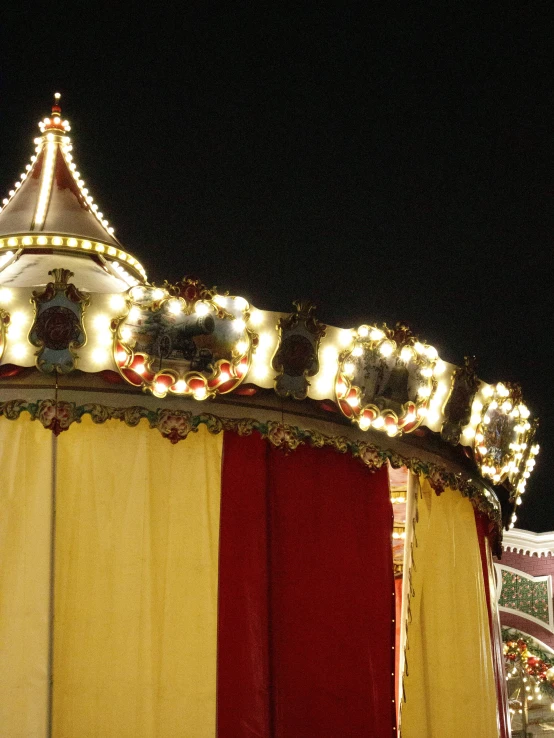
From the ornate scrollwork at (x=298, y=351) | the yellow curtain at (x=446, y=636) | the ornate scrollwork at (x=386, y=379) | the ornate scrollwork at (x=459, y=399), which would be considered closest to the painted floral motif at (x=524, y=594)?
the yellow curtain at (x=446, y=636)

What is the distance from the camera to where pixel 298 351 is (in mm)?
8297

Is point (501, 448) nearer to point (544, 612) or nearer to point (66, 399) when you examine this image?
point (66, 399)

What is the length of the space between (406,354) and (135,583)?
8.74 feet

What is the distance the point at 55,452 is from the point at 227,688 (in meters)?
2.00

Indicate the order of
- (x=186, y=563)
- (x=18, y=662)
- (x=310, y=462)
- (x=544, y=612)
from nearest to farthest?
1. (x=18, y=662)
2. (x=186, y=563)
3. (x=310, y=462)
4. (x=544, y=612)

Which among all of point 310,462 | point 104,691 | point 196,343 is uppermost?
point 196,343

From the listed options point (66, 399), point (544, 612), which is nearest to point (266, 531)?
point (66, 399)

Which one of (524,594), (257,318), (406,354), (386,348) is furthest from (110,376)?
(524,594)

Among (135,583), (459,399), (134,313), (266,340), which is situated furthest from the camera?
(459,399)

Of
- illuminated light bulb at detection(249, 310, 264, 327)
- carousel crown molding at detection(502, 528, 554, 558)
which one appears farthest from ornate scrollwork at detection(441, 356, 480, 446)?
carousel crown molding at detection(502, 528, 554, 558)

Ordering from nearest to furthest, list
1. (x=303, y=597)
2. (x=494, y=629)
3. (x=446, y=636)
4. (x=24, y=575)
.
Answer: (x=24, y=575) < (x=303, y=597) < (x=446, y=636) < (x=494, y=629)

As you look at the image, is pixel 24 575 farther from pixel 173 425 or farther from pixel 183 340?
pixel 183 340

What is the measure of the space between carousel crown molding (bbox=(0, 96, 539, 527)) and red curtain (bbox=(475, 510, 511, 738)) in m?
0.49

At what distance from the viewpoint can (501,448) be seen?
990 cm
